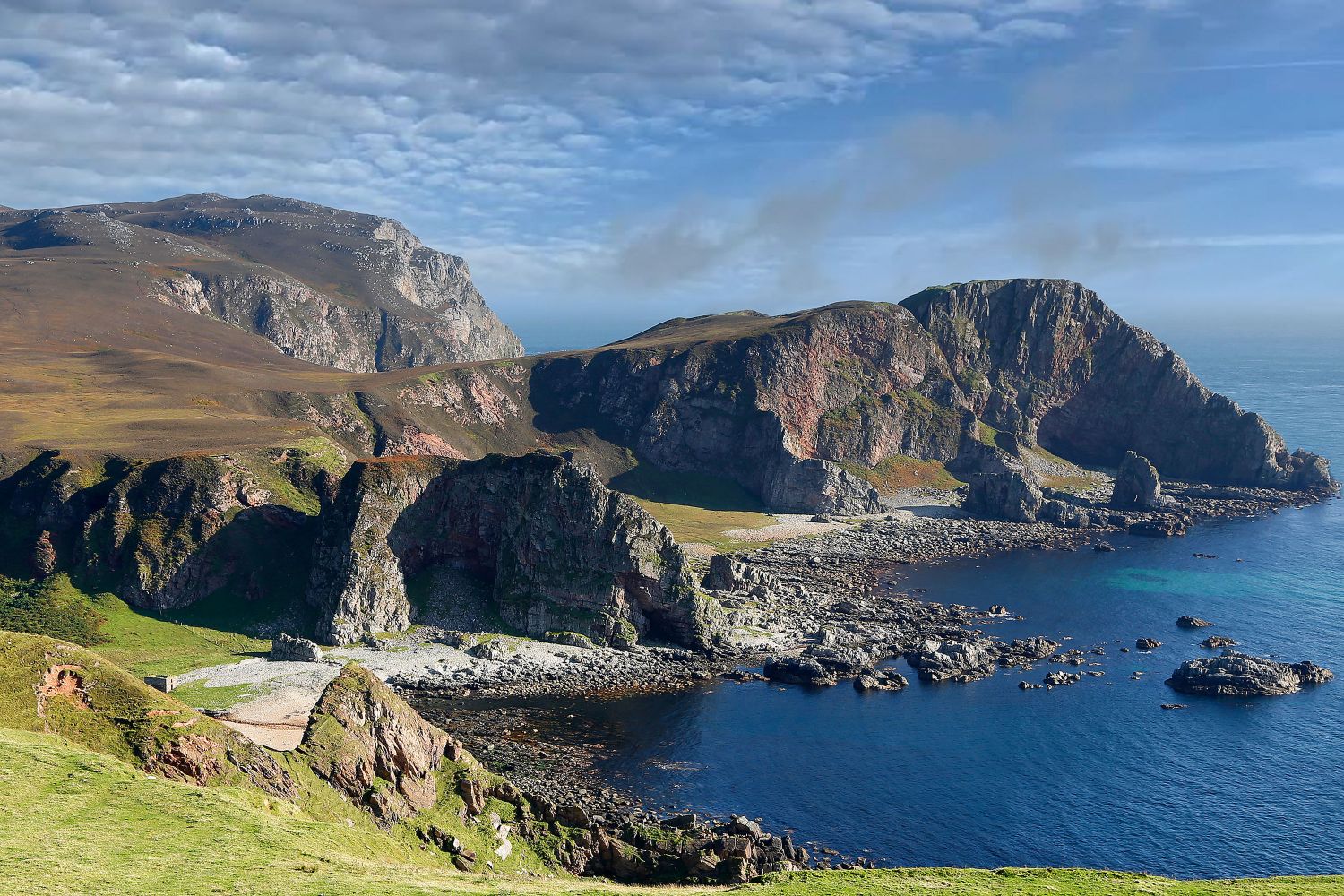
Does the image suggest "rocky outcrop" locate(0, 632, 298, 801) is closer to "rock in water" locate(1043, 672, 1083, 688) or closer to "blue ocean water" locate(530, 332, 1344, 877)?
"blue ocean water" locate(530, 332, 1344, 877)

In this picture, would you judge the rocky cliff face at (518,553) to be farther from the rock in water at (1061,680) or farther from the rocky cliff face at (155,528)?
the rock in water at (1061,680)

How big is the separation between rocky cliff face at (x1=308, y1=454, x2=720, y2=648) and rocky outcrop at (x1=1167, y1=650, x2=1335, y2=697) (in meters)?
54.6

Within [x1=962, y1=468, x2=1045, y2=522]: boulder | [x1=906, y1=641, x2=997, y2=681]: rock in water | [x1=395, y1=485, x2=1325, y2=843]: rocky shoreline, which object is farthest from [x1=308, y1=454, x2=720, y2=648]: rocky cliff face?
[x1=962, y1=468, x2=1045, y2=522]: boulder

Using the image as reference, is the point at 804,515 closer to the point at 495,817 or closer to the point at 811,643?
the point at 811,643

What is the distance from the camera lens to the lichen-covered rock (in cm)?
5550

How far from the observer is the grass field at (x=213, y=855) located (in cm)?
3712

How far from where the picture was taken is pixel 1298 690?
331 feet

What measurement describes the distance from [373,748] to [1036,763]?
59538mm

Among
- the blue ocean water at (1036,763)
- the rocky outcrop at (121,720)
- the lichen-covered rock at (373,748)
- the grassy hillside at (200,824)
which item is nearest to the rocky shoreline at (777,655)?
the blue ocean water at (1036,763)

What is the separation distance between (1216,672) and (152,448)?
14166 centimetres

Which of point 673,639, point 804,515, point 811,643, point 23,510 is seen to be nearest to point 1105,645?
point 811,643

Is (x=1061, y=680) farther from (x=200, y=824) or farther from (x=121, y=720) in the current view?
(x=121, y=720)

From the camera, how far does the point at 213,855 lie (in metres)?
40.2

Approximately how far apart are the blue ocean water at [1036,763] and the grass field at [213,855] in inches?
669
